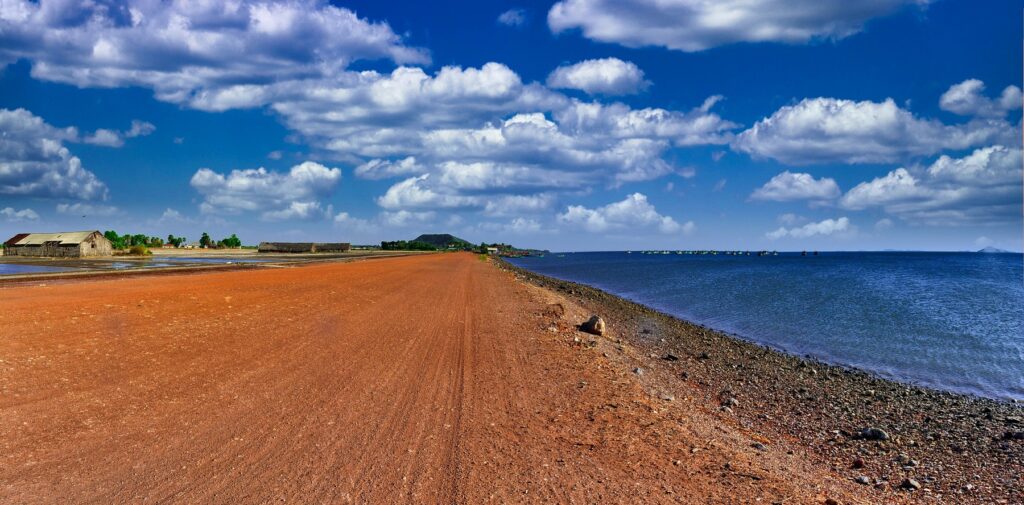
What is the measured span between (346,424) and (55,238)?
97.2 m

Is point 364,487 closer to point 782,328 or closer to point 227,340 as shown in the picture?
point 227,340

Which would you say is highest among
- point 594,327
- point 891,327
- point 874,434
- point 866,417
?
point 594,327

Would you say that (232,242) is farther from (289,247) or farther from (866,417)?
(866,417)

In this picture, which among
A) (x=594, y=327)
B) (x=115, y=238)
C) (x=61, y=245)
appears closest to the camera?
(x=594, y=327)

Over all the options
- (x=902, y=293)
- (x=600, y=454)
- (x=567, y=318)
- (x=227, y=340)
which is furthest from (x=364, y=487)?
(x=902, y=293)

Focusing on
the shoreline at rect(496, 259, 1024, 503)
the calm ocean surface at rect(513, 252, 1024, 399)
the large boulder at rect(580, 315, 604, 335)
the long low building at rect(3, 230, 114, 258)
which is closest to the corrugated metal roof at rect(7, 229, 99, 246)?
the long low building at rect(3, 230, 114, 258)

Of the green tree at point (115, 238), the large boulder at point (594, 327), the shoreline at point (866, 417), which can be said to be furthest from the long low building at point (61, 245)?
the shoreline at point (866, 417)

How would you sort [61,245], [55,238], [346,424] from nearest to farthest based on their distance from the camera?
[346,424] < [61,245] < [55,238]

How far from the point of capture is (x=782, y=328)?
26531 millimetres

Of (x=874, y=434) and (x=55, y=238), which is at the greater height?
(x=55, y=238)

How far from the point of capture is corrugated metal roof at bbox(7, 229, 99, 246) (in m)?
81.0

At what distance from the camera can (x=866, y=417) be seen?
465 inches

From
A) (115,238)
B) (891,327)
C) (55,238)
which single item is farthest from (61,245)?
(891,327)

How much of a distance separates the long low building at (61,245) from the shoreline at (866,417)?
8828cm
